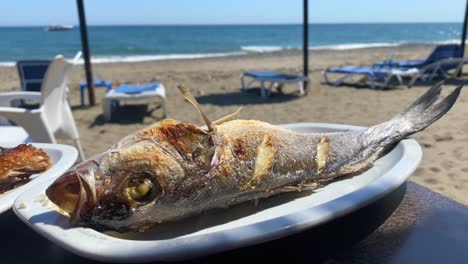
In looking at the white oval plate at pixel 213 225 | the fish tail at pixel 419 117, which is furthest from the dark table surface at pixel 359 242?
the fish tail at pixel 419 117

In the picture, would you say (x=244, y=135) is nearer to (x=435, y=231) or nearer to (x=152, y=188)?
(x=152, y=188)

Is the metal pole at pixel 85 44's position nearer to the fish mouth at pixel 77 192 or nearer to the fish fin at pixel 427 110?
the fish fin at pixel 427 110

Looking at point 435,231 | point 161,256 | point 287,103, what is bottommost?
point 287,103

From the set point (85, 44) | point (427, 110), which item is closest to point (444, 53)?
point (85, 44)

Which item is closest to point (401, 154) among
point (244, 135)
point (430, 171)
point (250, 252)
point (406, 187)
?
point (406, 187)

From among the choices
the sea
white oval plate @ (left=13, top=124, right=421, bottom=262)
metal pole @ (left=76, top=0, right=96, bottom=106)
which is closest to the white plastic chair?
white oval plate @ (left=13, top=124, right=421, bottom=262)

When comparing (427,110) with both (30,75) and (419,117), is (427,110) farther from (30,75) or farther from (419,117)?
(30,75)

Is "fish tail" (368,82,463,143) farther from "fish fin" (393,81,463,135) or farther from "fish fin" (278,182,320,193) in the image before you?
"fish fin" (278,182,320,193)

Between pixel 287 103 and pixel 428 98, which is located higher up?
pixel 428 98
